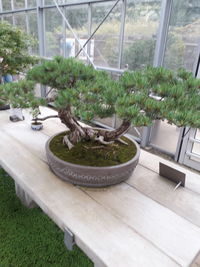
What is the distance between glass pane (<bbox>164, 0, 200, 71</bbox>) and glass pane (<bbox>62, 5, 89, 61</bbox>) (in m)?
1.26

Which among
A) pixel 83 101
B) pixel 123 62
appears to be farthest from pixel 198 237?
pixel 123 62

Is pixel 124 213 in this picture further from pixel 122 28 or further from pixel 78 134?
pixel 122 28

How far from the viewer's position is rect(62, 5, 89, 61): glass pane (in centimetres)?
270

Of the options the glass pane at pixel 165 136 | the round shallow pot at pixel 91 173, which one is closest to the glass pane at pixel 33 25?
the glass pane at pixel 165 136

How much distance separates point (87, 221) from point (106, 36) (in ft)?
7.81

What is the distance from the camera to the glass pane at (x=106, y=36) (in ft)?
7.76

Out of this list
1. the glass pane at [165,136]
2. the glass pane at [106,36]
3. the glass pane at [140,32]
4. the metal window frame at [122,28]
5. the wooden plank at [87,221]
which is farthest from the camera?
the glass pane at [106,36]

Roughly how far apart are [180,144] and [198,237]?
147cm

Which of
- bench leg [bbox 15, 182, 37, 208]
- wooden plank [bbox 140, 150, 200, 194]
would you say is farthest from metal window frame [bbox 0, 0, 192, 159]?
bench leg [bbox 15, 182, 37, 208]

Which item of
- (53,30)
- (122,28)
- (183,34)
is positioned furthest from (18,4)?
(183,34)

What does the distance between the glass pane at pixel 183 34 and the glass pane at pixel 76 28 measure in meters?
1.26

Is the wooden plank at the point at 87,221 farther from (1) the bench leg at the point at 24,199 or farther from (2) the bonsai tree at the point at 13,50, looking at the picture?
(2) the bonsai tree at the point at 13,50

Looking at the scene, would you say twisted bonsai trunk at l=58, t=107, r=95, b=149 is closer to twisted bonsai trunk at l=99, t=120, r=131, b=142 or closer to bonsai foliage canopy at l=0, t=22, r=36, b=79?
twisted bonsai trunk at l=99, t=120, r=131, b=142

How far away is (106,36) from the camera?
8.21ft
